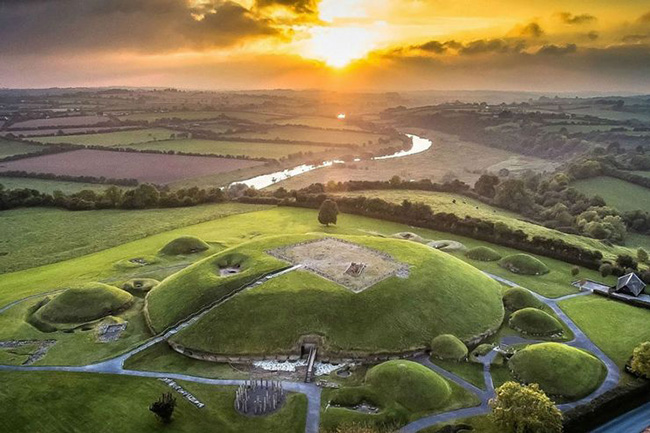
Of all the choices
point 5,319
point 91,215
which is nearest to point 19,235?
point 91,215

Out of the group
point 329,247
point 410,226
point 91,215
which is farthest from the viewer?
point 91,215

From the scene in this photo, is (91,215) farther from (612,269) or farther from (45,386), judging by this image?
(612,269)

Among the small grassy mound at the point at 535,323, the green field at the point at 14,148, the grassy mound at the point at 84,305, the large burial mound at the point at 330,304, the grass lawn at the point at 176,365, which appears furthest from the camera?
the green field at the point at 14,148

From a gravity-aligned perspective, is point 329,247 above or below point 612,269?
above

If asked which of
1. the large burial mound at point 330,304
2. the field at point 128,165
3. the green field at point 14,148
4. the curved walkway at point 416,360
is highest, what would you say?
the green field at point 14,148

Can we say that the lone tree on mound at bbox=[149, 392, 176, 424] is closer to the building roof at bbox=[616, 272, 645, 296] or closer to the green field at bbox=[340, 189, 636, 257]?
the building roof at bbox=[616, 272, 645, 296]

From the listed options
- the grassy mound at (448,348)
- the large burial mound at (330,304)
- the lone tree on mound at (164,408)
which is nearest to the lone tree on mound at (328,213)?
the large burial mound at (330,304)

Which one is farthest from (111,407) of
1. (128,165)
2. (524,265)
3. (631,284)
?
(128,165)

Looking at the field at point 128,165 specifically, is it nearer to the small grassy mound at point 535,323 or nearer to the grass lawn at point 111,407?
the grass lawn at point 111,407
